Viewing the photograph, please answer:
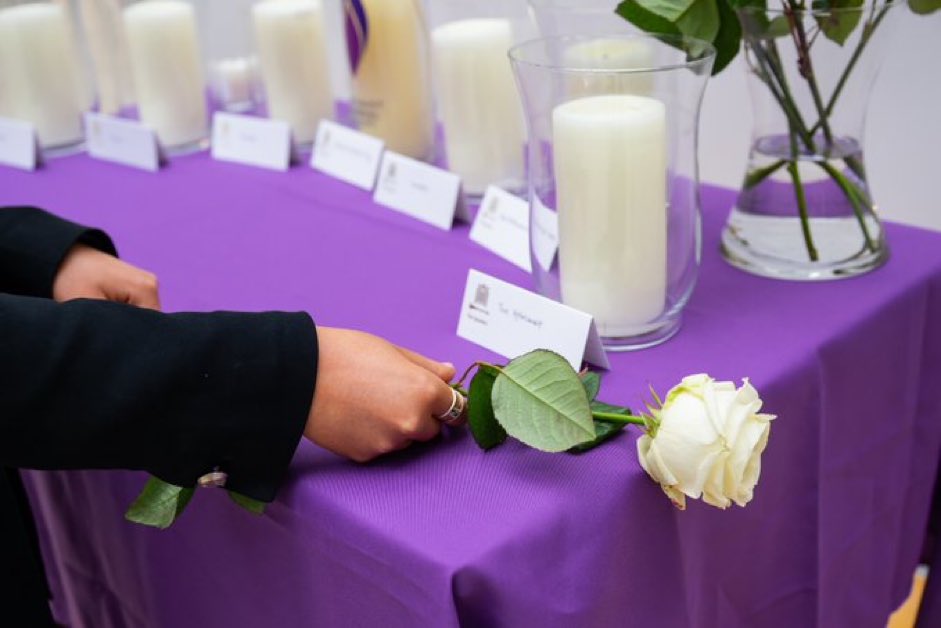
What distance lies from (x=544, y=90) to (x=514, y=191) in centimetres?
34

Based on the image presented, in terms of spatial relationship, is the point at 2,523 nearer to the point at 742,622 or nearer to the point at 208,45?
the point at 742,622

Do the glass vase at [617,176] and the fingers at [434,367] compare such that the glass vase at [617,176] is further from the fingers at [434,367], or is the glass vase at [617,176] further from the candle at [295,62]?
the candle at [295,62]

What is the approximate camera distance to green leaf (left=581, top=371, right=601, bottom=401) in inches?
25.5

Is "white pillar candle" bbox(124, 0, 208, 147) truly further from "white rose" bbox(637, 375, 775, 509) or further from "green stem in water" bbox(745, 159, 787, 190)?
"white rose" bbox(637, 375, 775, 509)

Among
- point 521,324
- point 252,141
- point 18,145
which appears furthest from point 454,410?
point 18,145

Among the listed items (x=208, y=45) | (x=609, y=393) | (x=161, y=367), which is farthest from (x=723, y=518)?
(x=208, y=45)

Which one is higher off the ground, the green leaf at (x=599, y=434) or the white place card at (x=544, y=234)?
the white place card at (x=544, y=234)

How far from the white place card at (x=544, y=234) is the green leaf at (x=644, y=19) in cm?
15

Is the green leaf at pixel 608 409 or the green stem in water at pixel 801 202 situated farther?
the green stem in water at pixel 801 202

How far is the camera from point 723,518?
719mm

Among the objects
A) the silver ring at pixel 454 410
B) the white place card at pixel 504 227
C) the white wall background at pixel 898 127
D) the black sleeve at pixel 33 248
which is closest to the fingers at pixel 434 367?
the silver ring at pixel 454 410

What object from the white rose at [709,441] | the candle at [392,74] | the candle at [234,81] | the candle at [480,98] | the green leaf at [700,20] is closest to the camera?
the white rose at [709,441]

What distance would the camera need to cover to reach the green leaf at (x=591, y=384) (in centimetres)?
65

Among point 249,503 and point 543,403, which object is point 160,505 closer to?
point 249,503
